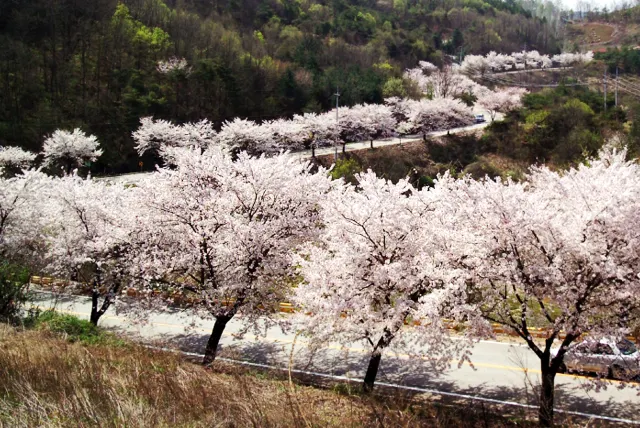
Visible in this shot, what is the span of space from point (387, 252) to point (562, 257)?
3493 mm

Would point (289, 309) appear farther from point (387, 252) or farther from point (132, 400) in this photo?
point (132, 400)

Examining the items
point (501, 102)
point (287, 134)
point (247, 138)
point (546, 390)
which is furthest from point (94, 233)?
point (501, 102)

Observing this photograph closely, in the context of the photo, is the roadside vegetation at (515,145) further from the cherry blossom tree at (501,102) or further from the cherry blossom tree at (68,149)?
the cherry blossom tree at (68,149)

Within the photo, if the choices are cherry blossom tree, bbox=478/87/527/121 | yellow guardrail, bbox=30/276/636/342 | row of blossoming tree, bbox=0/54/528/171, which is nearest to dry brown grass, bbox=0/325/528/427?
yellow guardrail, bbox=30/276/636/342

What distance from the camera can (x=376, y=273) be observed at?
1066 centimetres

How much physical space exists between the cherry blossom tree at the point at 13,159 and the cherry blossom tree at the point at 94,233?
20.6 meters

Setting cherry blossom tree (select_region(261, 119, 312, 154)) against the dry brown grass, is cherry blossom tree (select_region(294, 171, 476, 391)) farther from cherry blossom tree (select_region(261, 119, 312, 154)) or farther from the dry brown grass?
cherry blossom tree (select_region(261, 119, 312, 154))

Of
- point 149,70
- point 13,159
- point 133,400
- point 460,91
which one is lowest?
point 133,400

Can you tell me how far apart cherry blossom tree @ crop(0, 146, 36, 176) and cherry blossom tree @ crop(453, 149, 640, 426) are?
36.2 metres

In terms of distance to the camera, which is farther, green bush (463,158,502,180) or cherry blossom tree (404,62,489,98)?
cherry blossom tree (404,62,489,98)

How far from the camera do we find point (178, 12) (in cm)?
7275

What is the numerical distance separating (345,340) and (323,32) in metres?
92.2

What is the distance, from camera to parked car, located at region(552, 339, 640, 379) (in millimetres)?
11094

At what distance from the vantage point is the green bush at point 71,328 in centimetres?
1140
